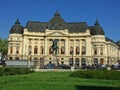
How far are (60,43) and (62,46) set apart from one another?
1.53 meters

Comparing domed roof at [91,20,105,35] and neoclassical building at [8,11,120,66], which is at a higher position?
domed roof at [91,20,105,35]

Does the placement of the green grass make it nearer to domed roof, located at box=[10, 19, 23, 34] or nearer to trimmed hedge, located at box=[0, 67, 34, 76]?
trimmed hedge, located at box=[0, 67, 34, 76]

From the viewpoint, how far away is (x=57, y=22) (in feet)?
407

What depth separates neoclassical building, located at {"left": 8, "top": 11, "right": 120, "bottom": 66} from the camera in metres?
121

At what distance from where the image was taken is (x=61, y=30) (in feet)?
397

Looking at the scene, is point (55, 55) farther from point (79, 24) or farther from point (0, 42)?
point (0, 42)

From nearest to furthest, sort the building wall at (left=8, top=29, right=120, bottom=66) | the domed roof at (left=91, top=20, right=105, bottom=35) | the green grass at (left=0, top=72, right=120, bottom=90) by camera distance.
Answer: the green grass at (left=0, top=72, right=120, bottom=90), the building wall at (left=8, top=29, right=120, bottom=66), the domed roof at (left=91, top=20, right=105, bottom=35)

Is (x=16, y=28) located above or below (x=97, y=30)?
above

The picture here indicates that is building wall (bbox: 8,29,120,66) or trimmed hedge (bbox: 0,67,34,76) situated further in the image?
building wall (bbox: 8,29,120,66)

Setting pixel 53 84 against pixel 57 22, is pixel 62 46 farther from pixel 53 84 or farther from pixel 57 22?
pixel 53 84

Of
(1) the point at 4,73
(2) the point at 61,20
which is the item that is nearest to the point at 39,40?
(2) the point at 61,20

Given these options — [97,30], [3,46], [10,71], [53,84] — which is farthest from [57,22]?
[53,84]

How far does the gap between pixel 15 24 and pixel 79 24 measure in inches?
1086

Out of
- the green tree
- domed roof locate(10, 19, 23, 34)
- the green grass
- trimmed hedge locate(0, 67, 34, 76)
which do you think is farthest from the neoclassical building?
the green grass
